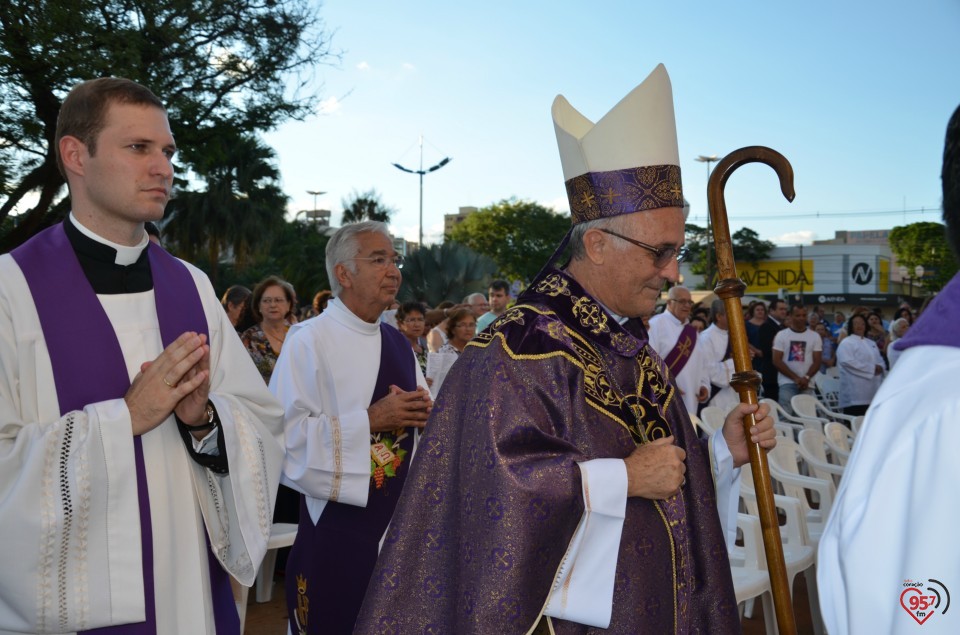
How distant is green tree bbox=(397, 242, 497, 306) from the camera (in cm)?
2908

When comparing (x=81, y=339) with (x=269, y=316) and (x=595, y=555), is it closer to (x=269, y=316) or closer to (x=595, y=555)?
(x=595, y=555)

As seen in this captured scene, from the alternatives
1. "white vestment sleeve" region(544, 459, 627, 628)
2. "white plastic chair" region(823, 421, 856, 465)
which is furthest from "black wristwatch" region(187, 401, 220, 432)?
"white plastic chair" region(823, 421, 856, 465)

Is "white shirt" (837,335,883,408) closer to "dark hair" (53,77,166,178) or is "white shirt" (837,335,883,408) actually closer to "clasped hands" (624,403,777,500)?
"clasped hands" (624,403,777,500)

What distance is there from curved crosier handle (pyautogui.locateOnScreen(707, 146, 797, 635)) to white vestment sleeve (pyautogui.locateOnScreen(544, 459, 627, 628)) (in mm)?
542

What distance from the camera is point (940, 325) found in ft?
4.22

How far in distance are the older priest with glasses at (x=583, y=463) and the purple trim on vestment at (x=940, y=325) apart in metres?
0.88

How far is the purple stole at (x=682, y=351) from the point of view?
8336 millimetres

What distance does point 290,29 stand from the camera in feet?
40.2

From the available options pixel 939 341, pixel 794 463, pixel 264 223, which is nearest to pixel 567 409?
pixel 939 341

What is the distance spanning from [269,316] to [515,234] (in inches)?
1886

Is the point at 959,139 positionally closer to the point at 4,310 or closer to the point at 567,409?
the point at 567,409

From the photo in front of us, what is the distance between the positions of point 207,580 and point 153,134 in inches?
49.1

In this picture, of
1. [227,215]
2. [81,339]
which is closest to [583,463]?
[81,339]

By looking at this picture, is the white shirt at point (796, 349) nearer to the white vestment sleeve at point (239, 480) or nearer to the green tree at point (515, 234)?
the white vestment sleeve at point (239, 480)
